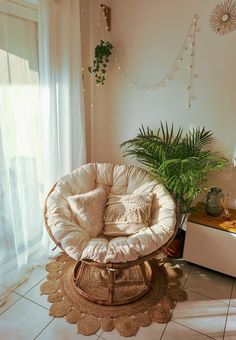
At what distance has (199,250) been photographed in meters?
2.26

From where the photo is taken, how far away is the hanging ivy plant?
8.20 feet

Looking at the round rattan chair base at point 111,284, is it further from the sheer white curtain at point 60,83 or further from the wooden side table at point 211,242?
the sheer white curtain at point 60,83

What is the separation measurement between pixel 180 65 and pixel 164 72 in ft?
0.52

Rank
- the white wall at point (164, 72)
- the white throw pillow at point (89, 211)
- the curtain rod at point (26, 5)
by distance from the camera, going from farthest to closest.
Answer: the white wall at point (164, 72), the white throw pillow at point (89, 211), the curtain rod at point (26, 5)

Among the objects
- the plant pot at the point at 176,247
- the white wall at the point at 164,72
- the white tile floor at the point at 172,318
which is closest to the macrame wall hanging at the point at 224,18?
the white wall at the point at 164,72

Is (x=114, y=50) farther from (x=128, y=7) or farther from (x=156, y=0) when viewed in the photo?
(x=156, y=0)

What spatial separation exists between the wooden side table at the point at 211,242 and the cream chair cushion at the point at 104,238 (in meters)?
0.38

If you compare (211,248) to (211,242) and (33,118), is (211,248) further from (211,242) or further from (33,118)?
(33,118)

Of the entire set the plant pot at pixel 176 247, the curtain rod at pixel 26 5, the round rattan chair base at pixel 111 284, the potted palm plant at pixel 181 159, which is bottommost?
the round rattan chair base at pixel 111 284

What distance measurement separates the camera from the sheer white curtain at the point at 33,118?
195 centimetres

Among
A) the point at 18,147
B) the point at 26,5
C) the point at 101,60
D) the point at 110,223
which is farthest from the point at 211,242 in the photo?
the point at 26,5

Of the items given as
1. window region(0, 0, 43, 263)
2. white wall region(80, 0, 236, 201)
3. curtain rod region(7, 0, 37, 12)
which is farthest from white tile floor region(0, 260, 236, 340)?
curtain rod region(7, 0, 37, 12)

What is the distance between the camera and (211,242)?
218 cm

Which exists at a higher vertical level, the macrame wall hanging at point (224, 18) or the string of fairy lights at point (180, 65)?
the macrame wall hanging at point (224, 18)
